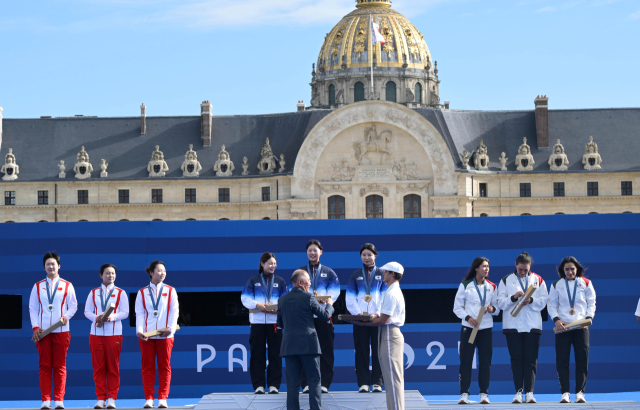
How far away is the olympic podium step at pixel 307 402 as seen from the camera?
1445 centimetres

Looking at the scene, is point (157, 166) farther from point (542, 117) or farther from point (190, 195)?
point (542, 117)

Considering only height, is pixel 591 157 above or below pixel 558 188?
above

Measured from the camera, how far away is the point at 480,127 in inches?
2751

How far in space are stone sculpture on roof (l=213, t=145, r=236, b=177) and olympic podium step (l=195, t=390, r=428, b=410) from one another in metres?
52.3

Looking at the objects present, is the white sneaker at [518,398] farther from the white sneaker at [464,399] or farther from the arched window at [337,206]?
the arched window at [337,206]

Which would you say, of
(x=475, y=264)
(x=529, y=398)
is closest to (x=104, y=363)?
(x=475, y=264)

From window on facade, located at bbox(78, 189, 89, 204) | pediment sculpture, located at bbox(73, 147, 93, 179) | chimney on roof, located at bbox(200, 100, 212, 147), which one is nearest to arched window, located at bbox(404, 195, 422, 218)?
chimney on roof, located at bbox(200, 100, 212, 147)

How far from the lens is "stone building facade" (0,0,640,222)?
63.1 meters

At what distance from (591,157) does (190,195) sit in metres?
26.2

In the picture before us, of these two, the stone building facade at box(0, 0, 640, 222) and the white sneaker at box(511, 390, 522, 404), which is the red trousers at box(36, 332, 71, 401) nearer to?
the white sneaker at box(511, 390, 522, 404)

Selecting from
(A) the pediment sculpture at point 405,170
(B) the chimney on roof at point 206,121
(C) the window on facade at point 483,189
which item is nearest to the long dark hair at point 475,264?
(A) the pediment sculpture at point 405,170

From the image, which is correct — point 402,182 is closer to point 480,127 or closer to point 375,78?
point 480,127

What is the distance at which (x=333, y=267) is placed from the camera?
18312 millimetres

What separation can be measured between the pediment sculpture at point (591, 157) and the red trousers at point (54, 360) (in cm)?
5432
